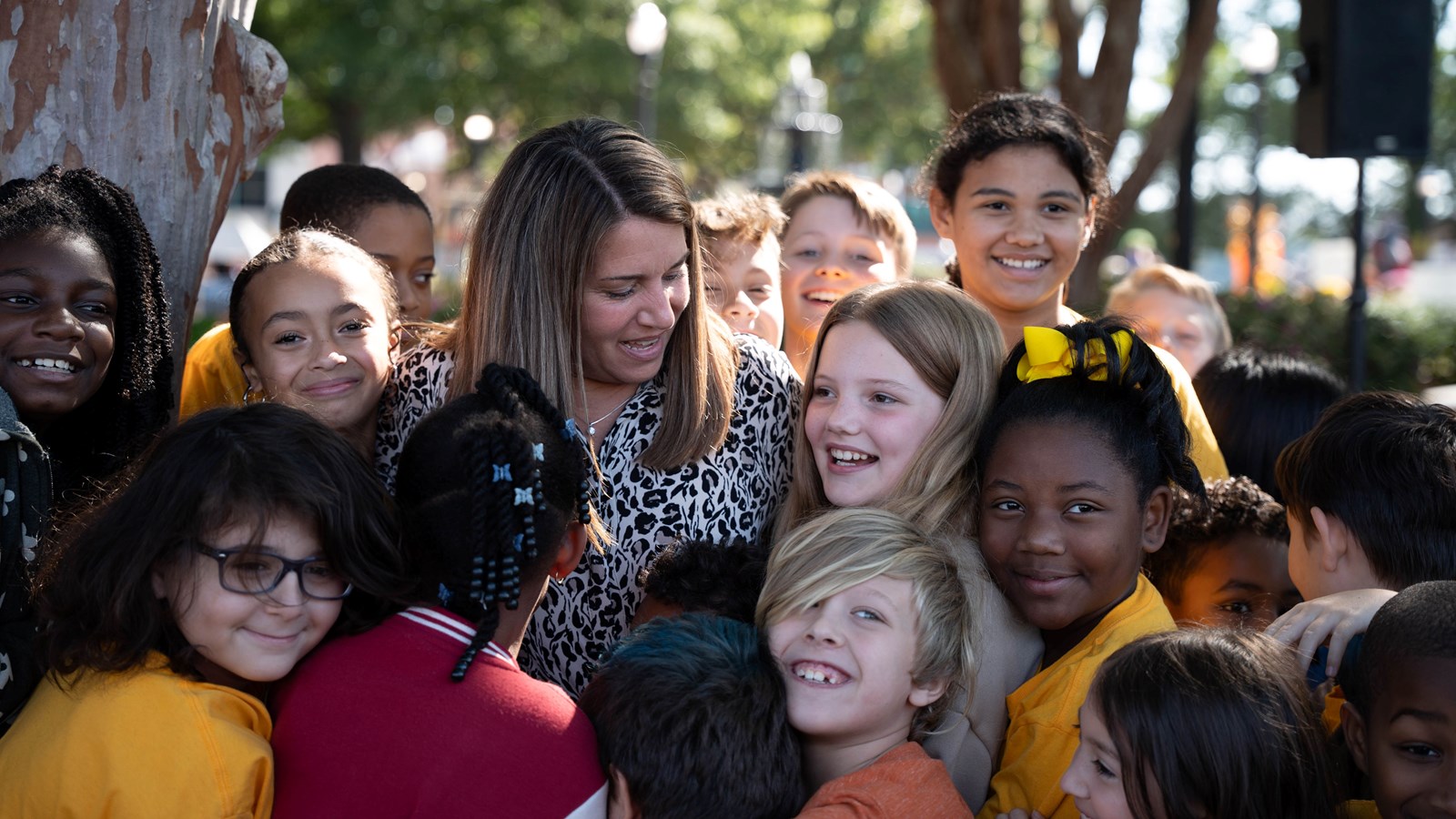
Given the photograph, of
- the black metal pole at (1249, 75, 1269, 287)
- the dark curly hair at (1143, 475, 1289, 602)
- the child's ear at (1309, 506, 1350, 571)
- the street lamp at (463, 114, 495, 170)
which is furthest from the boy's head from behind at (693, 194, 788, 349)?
the street lamp at (463, 114, 495, 170)

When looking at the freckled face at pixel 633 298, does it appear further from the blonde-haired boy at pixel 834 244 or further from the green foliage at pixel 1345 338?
the green foliage at pixel 1345 338

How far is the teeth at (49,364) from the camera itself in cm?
270

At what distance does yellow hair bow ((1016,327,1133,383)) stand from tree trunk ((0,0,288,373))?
2173 mm

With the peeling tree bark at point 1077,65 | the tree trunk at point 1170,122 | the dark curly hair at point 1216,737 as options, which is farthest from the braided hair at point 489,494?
the tree trunk at point 1170,122

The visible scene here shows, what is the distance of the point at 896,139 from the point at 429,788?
29.6 metres

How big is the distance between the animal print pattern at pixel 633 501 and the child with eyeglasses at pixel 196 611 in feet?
2.26

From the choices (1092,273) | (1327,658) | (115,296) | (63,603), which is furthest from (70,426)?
(1092,273)

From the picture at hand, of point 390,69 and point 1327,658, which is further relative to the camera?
point 390,69

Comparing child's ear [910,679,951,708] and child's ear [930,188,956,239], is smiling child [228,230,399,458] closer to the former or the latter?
child's ear [910,679,951,708]

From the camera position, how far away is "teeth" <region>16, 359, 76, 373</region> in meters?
2.70

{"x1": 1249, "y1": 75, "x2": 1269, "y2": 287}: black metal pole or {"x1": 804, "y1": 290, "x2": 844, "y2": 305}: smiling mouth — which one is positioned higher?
{"x1": 1249, "y1": 75, "x2": 1269, "y2": 287}: black metal pole

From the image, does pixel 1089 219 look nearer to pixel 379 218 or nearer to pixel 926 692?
pixel 926 692

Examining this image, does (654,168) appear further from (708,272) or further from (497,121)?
(497,121)

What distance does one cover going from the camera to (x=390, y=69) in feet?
55.2
